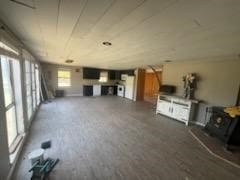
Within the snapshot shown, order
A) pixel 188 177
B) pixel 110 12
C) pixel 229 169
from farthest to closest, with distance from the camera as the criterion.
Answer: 1. pixel 229 169
2. pixel 188 177
3. pixel 110 12

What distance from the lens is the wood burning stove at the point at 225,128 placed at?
9.33 feet

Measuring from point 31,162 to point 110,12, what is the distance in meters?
2.56

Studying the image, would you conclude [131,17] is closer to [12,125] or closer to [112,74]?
[12,125]

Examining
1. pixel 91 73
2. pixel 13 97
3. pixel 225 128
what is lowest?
pixel 225 128

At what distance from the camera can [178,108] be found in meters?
4.65

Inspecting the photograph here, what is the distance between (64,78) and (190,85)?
294 inches

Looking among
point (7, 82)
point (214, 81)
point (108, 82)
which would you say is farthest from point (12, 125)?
point (108, 82)

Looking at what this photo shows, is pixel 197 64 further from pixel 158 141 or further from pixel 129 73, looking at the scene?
pixel 129 73

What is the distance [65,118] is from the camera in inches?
170

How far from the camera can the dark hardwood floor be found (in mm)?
2010

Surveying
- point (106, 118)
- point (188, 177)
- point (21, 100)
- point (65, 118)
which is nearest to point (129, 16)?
point (188, 177)

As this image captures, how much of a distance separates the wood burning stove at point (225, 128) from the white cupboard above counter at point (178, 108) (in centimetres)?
82

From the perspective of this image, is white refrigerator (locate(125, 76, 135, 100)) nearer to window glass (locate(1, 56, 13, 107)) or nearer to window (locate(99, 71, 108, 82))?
window (locate(99, 71, 108, 82))

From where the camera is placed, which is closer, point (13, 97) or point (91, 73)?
point (13, 97)
